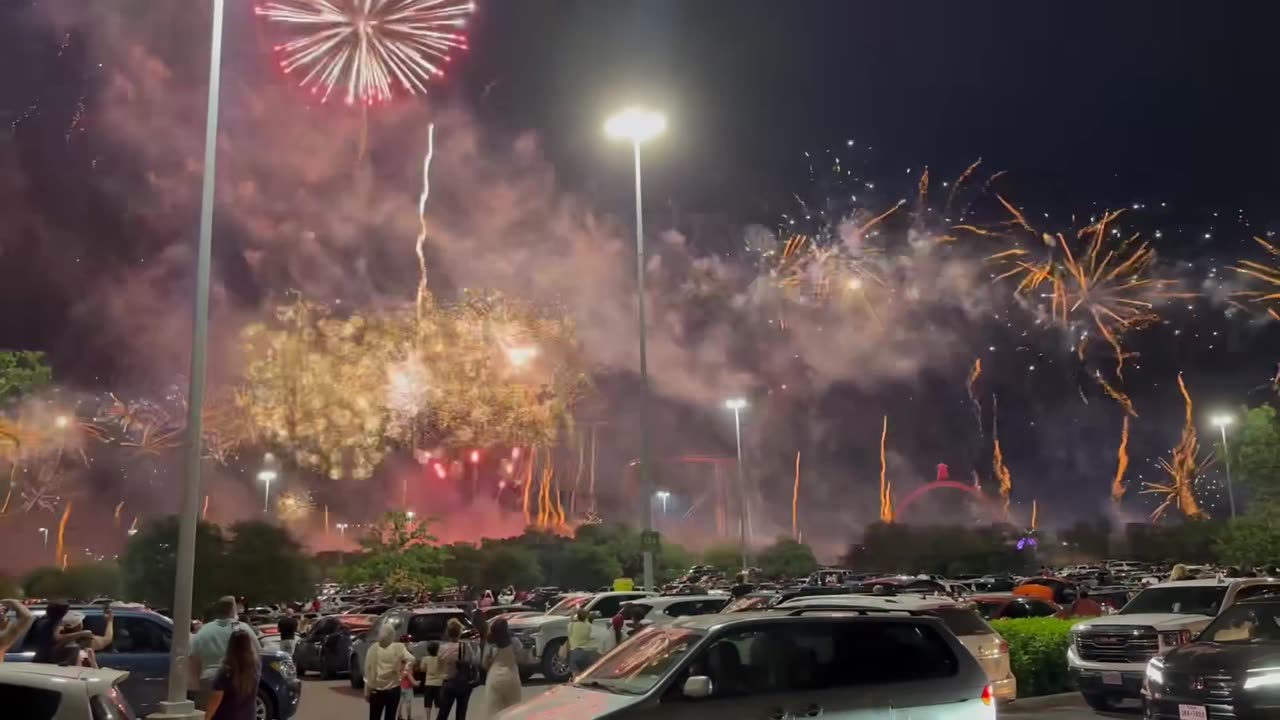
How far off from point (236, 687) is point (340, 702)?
1015 cm

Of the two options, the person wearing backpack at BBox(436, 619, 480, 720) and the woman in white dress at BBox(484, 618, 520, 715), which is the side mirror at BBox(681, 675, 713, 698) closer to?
the woman in white dress at BBox(484, 618, 520, 715)

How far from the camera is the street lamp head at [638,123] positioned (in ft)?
80.2

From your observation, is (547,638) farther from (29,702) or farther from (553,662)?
(29,702)

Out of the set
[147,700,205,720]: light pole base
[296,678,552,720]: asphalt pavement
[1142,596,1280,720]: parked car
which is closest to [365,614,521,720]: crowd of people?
[296,678,552,720]: asphalt pavement

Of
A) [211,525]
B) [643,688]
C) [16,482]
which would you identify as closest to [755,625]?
[643,688]

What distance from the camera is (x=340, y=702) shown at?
696 inches

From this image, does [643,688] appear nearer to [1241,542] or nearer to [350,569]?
[1241,542]

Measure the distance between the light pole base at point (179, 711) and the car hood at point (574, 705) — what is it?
6243mm

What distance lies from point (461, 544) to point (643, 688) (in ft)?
195

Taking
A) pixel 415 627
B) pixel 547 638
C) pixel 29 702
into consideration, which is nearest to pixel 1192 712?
pixel 29 702

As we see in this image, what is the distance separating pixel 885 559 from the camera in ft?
207

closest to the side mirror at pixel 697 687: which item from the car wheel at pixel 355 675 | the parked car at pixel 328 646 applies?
the car wheel at pixel 355 675

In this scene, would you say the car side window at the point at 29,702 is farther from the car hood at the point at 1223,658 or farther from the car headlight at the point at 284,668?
the car hood at the point at 1223,658

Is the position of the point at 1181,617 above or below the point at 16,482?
below
